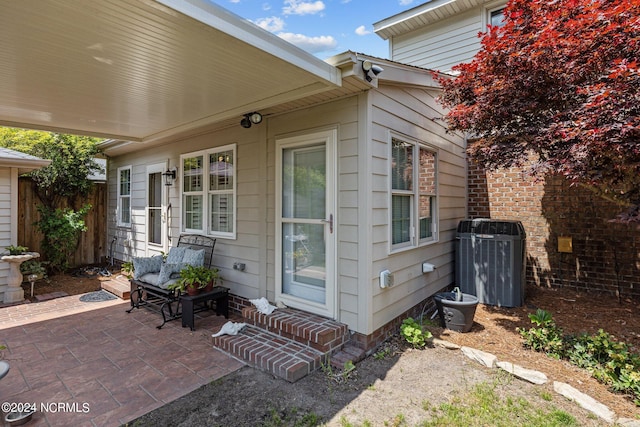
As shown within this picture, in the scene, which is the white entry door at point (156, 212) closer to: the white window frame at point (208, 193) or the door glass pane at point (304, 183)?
the white window frame at point (208, 193)

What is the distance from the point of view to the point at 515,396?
2.71 meters

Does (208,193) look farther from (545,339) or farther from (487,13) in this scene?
(487,13)

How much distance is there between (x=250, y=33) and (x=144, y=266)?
4.03m

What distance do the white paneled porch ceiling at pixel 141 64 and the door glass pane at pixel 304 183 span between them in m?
0.68

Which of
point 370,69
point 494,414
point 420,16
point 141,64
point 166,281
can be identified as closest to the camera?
point 494,414

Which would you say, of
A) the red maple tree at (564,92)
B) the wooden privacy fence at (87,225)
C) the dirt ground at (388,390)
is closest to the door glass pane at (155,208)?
the wooden privacy fence at (87,225)

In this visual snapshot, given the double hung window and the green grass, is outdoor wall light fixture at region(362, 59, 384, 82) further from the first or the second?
the green grass

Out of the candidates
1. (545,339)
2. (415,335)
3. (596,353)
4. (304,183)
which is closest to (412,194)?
(304,183)

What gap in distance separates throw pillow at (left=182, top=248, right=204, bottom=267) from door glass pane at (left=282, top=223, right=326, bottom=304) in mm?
1411

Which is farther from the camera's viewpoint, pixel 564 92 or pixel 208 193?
pixel 208 193

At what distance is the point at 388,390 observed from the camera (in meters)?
2.82

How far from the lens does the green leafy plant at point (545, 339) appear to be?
132 inches

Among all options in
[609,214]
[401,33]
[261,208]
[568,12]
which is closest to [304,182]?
[261,208]

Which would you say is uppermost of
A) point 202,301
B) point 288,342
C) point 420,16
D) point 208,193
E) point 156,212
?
point 420,16
